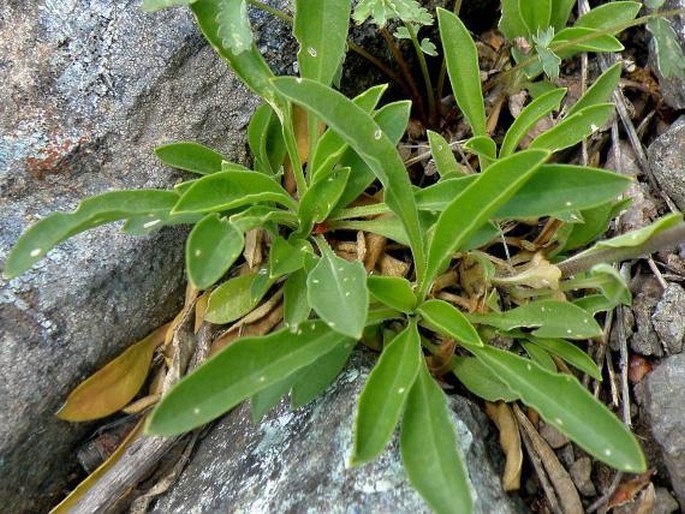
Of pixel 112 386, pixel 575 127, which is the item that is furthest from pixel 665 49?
pixel 112 386

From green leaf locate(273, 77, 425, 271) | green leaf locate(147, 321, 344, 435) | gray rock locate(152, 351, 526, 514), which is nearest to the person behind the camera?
green leaf locate(147, 321, 344, 435)

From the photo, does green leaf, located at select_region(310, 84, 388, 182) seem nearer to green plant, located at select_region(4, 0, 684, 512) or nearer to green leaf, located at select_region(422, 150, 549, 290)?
green plant, located at select_region(4, 0, 684, 512)

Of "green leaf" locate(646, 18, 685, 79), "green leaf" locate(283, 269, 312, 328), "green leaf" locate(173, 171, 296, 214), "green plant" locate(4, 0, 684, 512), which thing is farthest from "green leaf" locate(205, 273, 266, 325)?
"green leaf" locate(646, 18, 685, 79)

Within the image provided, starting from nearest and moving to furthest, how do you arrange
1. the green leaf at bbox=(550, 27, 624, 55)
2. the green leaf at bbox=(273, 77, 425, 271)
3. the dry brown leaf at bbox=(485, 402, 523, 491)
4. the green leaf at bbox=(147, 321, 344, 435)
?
the green leaf at bbox=(147, 321, 344, 435), the green leaf at bbox=(273, 77, 425, 271), the dry brown leaf at bbox=(485, 402, 523, 491), the green leaf at bbox=(550, 27, 624, 55)

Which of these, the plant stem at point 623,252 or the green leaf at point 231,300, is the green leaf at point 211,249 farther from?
the plant stem at point 623,252

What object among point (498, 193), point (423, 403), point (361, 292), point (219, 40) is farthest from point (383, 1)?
point (423, 403)

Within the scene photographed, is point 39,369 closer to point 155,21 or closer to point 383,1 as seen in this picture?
point 155,21
